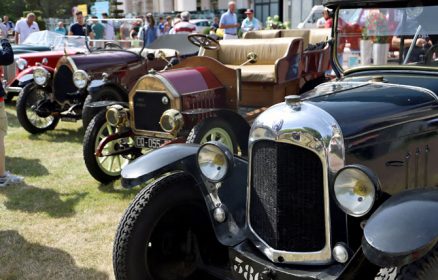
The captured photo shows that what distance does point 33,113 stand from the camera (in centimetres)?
745

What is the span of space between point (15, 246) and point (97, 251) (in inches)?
26.4

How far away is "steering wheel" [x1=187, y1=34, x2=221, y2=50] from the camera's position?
5.73 m

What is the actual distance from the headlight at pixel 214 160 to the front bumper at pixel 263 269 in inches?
15.3

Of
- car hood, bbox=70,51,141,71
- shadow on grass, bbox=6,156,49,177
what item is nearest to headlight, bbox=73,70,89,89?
car hood, bbox=70,51,141,71

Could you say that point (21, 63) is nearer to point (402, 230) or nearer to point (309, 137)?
point (309, 137)

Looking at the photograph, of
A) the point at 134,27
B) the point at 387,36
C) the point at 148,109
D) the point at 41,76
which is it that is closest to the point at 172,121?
the point at 148,109

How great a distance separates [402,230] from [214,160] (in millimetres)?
1088

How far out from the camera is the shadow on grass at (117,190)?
4801 millimetres

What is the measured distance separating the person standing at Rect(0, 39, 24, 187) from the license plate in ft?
4.31

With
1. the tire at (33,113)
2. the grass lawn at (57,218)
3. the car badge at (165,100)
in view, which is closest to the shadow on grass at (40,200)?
the grass lawn at (57,218)

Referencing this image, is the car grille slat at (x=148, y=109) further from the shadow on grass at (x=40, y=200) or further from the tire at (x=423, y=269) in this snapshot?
the tire at (x=423, y=269)

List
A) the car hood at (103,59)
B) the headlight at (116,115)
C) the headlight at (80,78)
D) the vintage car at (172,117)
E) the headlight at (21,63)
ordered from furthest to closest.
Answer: the headlight at (21,63) → the car hood at (103,59) → the headlight at (80,78) → the headlight at (116,115) → the vintage car at (172,117)

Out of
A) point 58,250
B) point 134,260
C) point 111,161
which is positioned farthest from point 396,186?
point 111,161

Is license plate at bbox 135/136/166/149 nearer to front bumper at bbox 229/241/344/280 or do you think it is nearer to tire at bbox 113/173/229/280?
tire at bbox 113/173/229/280
